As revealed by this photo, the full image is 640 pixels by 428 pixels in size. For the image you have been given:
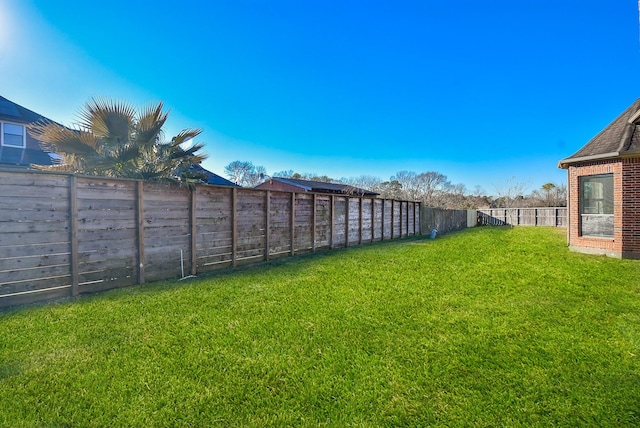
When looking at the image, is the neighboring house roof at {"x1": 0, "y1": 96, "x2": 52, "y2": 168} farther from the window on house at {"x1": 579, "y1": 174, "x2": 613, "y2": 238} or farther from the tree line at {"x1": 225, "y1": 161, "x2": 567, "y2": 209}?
the window on house at {"x1": 579, "y1": 174, "x2": 613, "y2": 238}

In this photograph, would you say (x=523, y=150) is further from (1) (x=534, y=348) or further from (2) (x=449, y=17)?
(1) (x=534, y=348)

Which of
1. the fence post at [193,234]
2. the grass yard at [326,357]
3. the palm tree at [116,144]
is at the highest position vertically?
the palm tree at [116,144]

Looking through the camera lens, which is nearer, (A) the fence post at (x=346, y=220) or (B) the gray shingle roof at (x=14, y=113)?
(A) the fence post at (x=346, y=220)

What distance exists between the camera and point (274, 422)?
1.87 meters

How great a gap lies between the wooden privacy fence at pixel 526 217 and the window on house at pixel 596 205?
1297cm

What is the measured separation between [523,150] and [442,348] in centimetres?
2402

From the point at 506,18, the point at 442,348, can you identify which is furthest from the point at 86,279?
the point at 506,18

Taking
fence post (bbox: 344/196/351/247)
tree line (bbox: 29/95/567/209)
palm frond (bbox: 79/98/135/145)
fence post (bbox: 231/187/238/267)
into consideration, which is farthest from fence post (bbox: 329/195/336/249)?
palm frond (bbox: 79/98/135/145)

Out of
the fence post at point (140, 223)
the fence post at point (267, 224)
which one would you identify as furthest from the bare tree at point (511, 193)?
the fence post at point (140, 223)

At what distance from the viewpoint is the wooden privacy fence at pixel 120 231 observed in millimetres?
3836

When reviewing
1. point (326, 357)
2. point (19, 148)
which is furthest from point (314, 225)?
point (19, 148)

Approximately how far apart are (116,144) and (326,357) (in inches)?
217

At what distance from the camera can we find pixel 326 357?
2.67 m

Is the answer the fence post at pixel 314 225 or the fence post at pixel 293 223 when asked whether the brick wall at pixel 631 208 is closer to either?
the fence post at pixel 314 225
